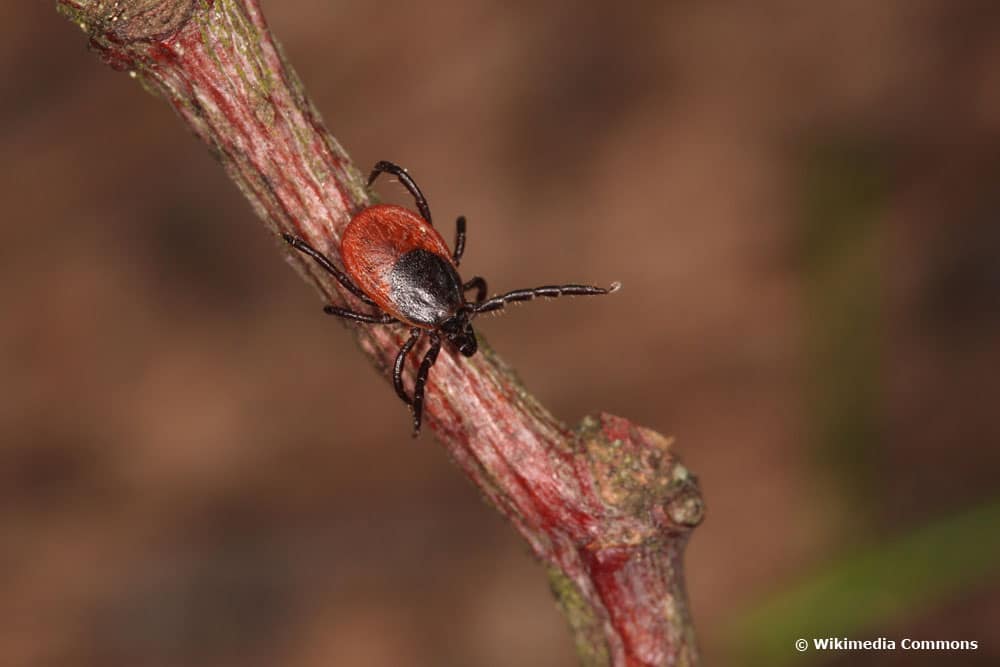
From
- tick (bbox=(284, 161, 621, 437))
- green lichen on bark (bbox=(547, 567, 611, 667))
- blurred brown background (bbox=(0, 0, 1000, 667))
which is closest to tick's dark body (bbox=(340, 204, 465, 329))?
tick (bbox=(284, 161, 621, 437))

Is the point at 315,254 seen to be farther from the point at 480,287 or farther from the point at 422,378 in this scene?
the point at 480,287

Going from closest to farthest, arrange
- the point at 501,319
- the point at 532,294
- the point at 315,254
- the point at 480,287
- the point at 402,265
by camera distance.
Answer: the point at 315,254 < the point at 402,265 < the point at 532,294 < the point at 480,287 < the point at 501,319

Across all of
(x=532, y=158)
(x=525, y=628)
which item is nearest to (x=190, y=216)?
(x=532, y=158)

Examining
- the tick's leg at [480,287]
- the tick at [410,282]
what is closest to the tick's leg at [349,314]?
the tick at [410,282]

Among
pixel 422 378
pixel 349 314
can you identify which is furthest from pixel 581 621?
pixel 349 314

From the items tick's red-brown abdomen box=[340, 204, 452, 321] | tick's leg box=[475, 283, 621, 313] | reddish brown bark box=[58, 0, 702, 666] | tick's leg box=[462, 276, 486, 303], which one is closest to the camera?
reddish brown bark box=[58, 0, 702, 666]

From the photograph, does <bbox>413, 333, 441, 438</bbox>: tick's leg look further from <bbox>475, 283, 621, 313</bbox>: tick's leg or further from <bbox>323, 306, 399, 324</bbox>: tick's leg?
<bbox>475, 283, 621, 313</bbox>: tick's leg
